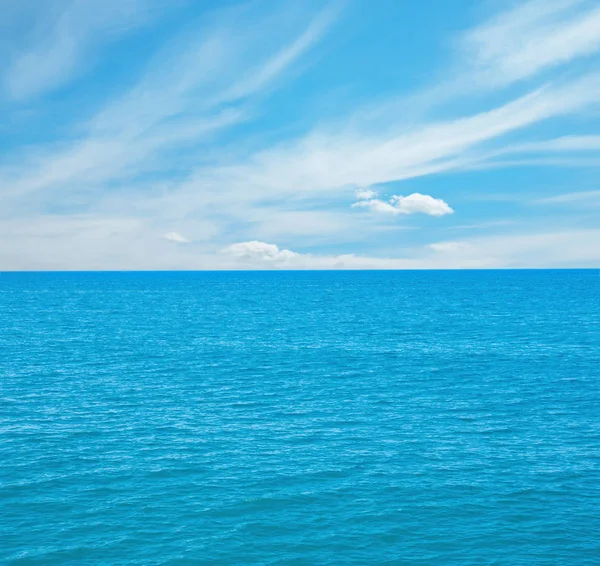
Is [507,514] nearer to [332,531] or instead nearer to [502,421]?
[332,531]

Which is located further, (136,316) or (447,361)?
(136,316)

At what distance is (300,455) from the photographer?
41188 mm

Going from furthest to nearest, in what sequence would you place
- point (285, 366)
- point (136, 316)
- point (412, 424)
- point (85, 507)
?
point (136, 316) < point (285, 366) < point (412, 424) < point (85, 507)

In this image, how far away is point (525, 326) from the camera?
113375 mm

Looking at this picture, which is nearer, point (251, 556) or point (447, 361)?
point (251, 556)

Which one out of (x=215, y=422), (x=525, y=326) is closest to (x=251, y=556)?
(x=215, y=422)

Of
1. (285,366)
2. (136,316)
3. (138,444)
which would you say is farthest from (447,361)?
(136,316)

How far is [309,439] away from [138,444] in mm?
13444

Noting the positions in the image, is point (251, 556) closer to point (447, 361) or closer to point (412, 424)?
point (412, 424)

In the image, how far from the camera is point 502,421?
49.1 m

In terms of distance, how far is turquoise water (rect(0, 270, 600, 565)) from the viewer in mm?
29891

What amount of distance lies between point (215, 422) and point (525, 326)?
84.0m

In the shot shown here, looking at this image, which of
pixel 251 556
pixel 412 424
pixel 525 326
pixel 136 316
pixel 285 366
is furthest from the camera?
pixel 136 316

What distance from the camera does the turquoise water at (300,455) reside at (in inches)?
1177
